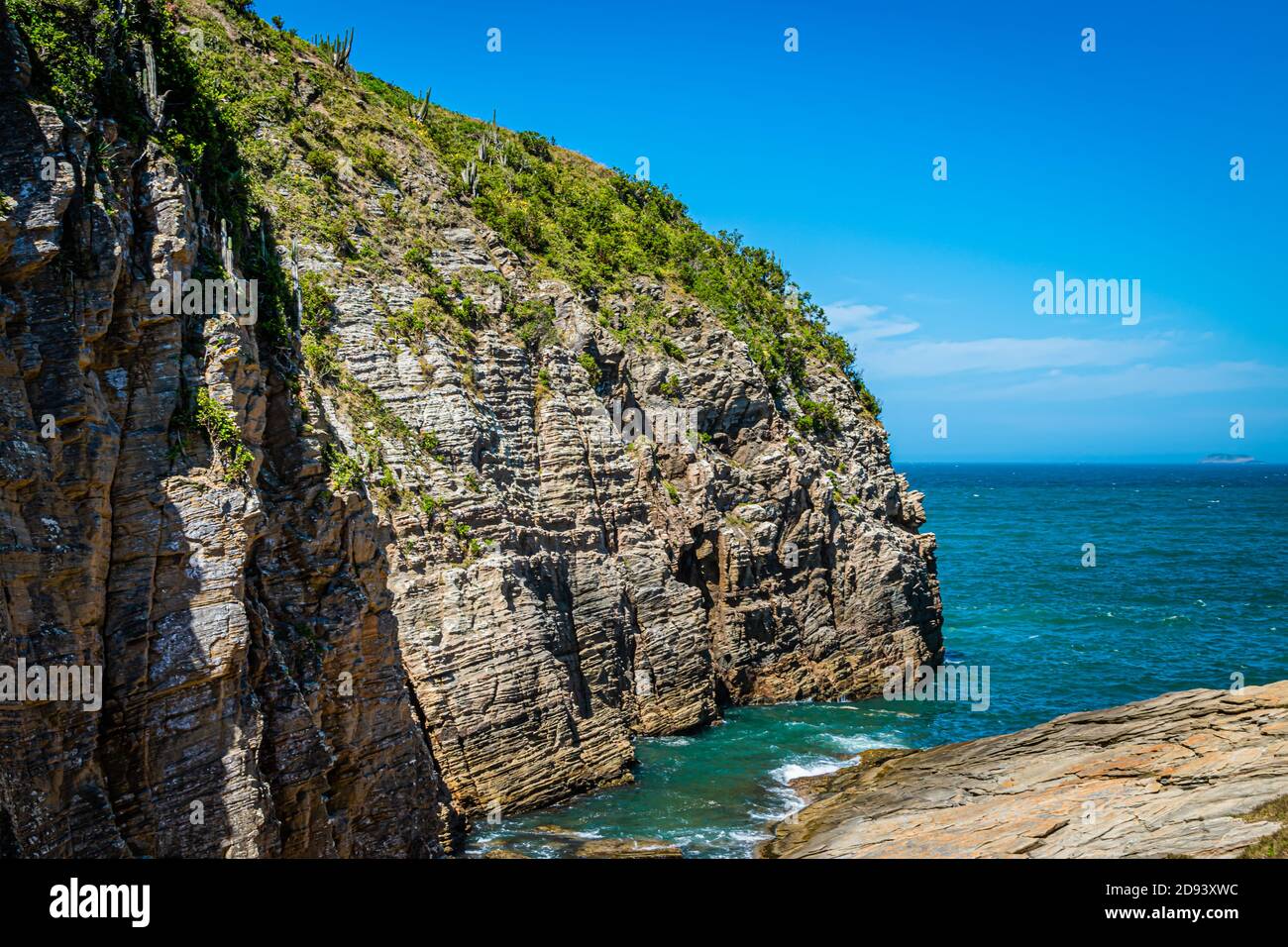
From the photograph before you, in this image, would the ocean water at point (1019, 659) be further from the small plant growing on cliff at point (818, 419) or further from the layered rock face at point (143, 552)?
the small plant growing on cliff at point (818, 419)

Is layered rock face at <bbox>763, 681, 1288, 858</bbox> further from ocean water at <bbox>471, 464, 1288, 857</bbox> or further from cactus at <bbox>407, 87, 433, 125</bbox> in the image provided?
cactus at <bbox>407, 87, 433, 125</bbox>

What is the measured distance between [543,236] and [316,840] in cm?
3054

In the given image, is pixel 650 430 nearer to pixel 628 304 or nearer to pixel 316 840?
pixel 628 304

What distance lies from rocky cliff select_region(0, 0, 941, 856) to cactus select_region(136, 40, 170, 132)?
90 mm

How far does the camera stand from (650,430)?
135 feet

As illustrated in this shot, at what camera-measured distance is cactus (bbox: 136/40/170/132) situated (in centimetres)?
1727

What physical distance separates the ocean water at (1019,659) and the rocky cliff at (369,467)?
188 cm

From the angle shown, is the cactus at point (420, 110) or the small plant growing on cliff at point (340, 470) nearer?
the small plant growing on cliff at point (340, 470)

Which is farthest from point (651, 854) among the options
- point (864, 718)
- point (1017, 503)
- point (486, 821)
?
point (1017, 503)

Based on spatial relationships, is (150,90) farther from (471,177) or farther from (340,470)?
(471,177)

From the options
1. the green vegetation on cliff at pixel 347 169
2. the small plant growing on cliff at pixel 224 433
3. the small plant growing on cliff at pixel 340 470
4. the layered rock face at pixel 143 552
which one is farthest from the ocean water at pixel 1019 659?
the green vegetation on cliff at pixel 347 169

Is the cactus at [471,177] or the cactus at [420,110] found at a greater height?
the cactus at [420,110]

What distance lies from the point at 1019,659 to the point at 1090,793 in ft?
104

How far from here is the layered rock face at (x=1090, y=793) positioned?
17.8 metres
